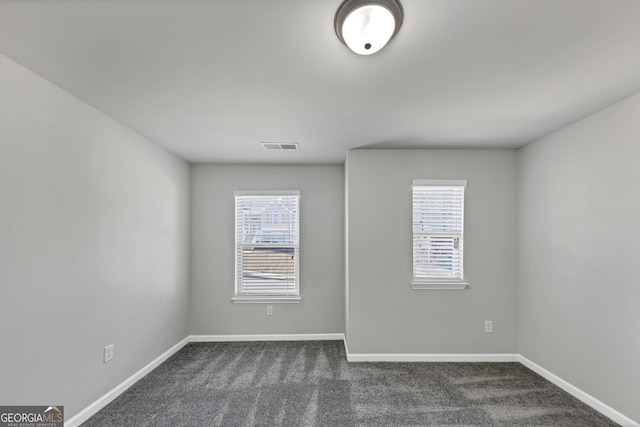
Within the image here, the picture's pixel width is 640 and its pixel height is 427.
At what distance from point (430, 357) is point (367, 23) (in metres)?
3.51

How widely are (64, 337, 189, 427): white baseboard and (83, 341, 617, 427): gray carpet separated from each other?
5 cm

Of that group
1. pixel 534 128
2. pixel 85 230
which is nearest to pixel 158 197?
pixel 85 230

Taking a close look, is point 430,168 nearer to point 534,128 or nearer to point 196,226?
point 534,128

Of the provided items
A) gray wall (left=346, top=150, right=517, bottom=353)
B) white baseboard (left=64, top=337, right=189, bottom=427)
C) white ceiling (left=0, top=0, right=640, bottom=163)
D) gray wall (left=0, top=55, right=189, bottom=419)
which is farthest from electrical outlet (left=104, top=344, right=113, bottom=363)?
gray wall (left=346, top=150, right=517, bottom=353)

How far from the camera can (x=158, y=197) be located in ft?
11.7

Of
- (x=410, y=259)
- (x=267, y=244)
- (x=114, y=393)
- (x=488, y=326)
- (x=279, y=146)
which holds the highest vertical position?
(x=279, y=146)

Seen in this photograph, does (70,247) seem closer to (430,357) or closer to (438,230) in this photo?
(438,230)

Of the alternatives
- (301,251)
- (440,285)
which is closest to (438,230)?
(440,285)

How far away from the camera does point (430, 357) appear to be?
364 centimetres

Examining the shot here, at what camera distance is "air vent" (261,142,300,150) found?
3461 millimetres

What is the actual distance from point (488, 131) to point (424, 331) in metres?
2.28

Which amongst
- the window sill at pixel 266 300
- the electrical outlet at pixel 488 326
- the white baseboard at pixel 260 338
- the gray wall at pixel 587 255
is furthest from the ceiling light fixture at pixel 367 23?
the white baseboard at pixel 260 338

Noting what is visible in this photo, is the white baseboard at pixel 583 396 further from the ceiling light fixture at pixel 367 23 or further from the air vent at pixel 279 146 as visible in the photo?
the air vent at pixel 279 146

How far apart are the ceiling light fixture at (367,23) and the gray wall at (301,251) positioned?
2997 mm
